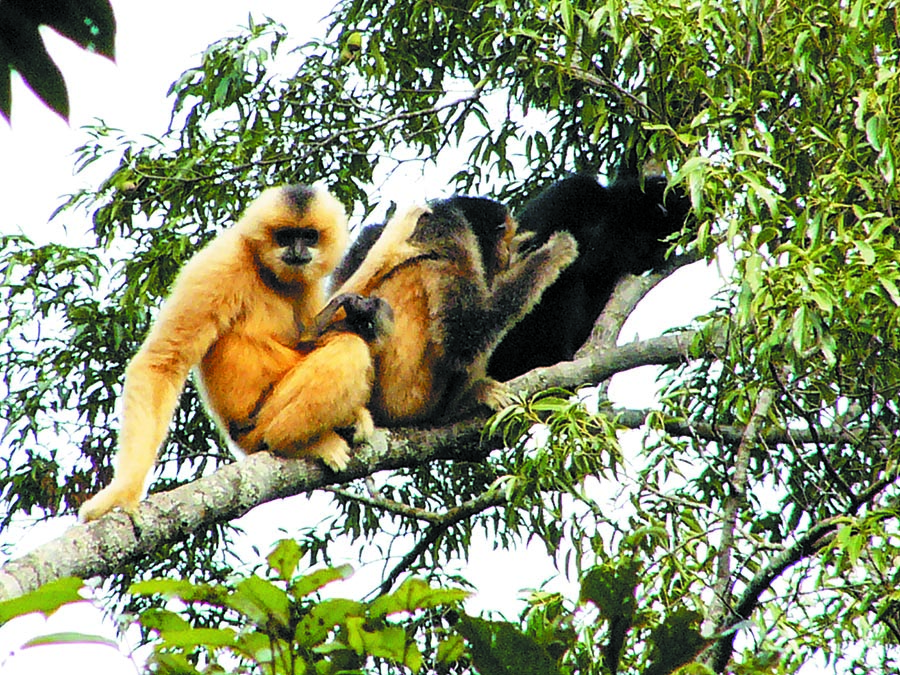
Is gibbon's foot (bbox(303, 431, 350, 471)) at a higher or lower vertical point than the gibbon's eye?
lower

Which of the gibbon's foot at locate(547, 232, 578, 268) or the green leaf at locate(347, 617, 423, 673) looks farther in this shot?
the gibbon's foot at locate(547, 232, 578, 268)

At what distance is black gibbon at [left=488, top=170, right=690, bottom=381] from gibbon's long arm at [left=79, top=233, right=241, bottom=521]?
1.90 meters

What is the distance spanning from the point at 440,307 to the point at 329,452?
33.2 inches

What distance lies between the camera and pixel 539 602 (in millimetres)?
3332

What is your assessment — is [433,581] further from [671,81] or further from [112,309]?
[671,81]

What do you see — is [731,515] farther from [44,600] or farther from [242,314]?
[44,600]

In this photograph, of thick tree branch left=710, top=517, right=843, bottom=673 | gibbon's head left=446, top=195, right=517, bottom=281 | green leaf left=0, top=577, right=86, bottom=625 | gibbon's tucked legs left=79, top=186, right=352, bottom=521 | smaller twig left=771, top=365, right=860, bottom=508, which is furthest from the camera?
gibbon's head left=446, top=195, right=517, bottom=281

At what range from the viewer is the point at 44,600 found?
1423 mm

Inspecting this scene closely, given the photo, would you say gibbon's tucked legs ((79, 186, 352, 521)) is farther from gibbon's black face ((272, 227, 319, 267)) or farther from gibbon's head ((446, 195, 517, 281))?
gibbon's head ((446, 195, 517, 281))

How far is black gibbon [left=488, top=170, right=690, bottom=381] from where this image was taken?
5.65m

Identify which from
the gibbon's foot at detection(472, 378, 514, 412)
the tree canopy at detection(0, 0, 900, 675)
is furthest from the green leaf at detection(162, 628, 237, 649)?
→ the gibbon's foot at detection(472, 378, 514, 412)

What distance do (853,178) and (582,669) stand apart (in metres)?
2.00

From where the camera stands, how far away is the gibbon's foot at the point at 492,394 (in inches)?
183

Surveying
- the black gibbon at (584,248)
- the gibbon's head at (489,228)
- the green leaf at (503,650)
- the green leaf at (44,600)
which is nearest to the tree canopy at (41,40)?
the green leaf at (44,600)
